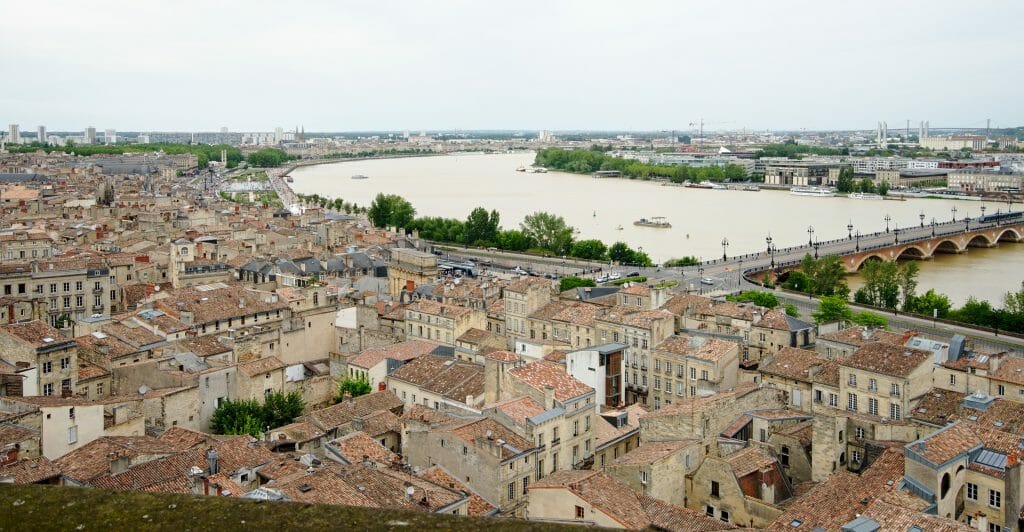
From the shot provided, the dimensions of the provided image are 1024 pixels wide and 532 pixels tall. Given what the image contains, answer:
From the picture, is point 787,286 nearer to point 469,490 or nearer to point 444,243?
point 444,243

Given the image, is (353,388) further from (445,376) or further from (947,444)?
(947,444)

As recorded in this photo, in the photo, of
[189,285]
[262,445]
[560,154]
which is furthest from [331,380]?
[560,154]

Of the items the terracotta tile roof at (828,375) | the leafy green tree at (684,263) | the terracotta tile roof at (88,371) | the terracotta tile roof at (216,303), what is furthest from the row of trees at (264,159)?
the terracotta tile roof at (828,375)


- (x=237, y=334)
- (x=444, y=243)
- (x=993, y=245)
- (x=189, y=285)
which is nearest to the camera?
(x=237, y=334)

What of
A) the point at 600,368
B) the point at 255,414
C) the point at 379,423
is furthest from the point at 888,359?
the point at 255,414

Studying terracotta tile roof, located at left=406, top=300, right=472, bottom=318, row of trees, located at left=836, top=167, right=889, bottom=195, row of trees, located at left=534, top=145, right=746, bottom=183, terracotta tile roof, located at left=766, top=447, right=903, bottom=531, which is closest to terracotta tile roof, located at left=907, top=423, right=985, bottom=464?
terracotta tile roof, located at left=766, top=447, right=903, bottom=531
